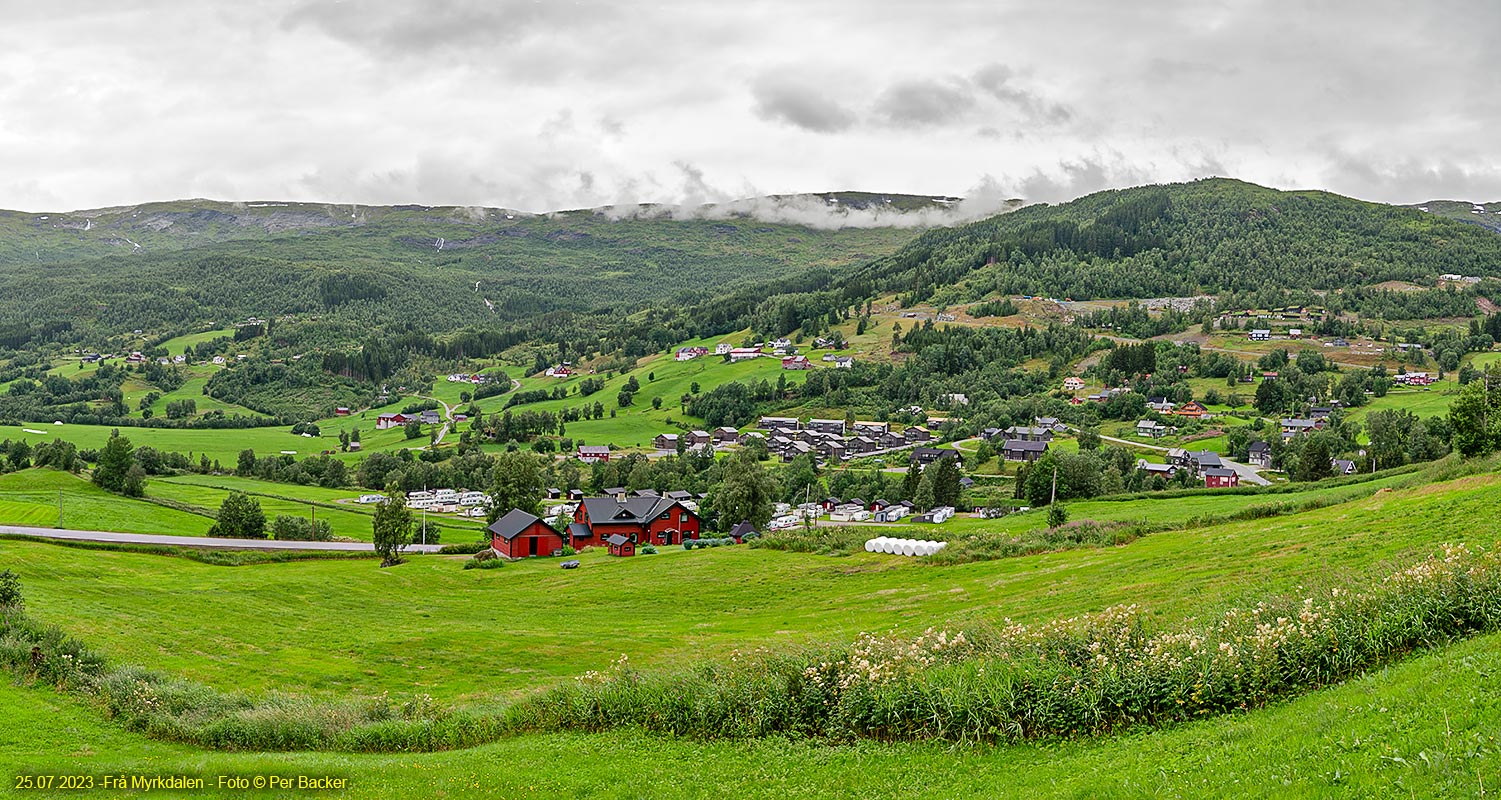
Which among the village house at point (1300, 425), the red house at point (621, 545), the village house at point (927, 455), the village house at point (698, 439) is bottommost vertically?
the red house at point (621, 545)

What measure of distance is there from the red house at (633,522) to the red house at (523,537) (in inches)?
240

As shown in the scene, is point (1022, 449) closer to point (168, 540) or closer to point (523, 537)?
point (523, 537)

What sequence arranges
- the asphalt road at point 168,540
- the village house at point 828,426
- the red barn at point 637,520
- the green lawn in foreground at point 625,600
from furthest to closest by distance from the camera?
the village house at point 828,426 → the red barn at point 637,520 → the asphalt road at point 168,540 → the green lawn in foreground at point 625,600

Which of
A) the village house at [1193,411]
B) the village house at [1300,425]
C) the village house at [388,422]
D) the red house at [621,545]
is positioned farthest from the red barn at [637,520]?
the village house at [388,422]

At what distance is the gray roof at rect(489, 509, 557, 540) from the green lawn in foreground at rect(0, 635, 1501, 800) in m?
55.5

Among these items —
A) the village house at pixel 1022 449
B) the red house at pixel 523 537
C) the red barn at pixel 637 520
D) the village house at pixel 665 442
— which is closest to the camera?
A: the red house at pixel 523 537

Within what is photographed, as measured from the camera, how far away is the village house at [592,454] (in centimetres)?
14775

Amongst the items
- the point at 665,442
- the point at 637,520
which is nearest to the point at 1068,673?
the point at 637,520

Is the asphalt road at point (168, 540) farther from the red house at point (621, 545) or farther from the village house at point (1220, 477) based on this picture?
the village house at point (1220, 477)

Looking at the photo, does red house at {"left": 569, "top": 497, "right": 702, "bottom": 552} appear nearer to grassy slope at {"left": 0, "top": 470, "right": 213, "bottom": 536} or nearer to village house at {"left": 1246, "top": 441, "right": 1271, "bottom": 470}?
grassy slope at {"left": 0, "top": 470, "right": 213, "bottom": 536}

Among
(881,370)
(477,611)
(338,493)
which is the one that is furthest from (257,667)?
(881,370)

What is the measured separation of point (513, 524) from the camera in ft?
251

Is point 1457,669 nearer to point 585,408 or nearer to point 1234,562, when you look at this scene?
point 1234,562

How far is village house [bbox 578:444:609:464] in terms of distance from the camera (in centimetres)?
14775
